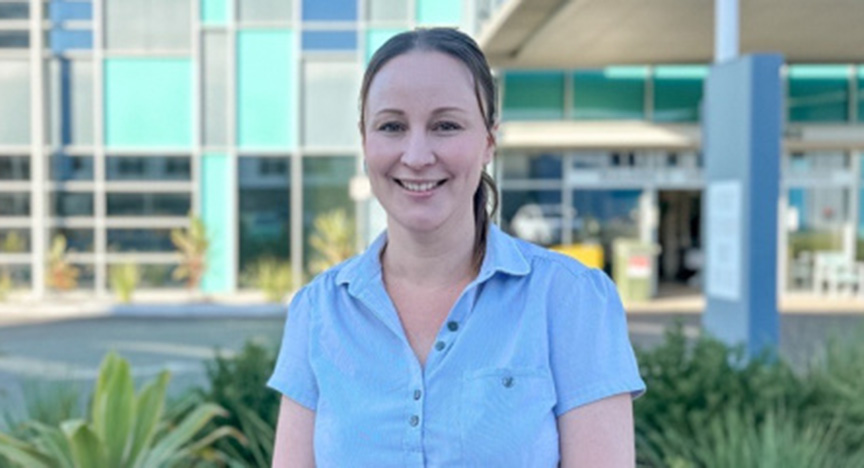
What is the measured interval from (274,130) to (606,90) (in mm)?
6516

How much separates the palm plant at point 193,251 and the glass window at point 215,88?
5.71 ft

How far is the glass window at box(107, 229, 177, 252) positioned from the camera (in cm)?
1823

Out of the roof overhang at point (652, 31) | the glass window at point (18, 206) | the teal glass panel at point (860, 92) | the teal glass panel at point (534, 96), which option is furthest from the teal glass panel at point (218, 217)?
the teal glass panel at point (860, 92)

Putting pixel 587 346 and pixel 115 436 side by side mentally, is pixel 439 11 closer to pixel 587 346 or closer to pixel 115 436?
pixel 115 436

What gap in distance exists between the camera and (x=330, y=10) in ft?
60.4

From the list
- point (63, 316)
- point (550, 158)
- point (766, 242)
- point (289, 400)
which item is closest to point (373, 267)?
point (289, 400)

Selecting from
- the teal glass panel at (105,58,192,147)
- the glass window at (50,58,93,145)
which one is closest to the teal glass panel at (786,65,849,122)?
the teal glass panel at (105,58,192,147)

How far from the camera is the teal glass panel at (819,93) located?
18000 millimetres

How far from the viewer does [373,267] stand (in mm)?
1822

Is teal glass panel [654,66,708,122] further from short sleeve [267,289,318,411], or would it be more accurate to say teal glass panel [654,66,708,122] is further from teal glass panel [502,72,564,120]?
short sleeve [267,289,318,411]

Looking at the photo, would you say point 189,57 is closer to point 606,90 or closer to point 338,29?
point 338,29

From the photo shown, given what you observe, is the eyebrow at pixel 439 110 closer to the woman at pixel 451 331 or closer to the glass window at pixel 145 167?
the woman at pixel 451 331

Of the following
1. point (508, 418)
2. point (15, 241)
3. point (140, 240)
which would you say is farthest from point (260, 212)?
point (508, 418)

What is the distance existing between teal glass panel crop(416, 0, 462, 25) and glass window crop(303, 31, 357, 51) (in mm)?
1427
